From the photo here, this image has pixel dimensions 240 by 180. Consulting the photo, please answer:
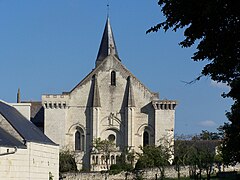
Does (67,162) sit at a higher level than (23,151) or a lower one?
higher

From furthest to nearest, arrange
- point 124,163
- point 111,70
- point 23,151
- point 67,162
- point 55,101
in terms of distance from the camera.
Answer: point 111,70
point 55,101
point 67,162
point 124,163
point 23,151

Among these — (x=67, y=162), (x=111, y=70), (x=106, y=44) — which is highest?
(x=106, y=44)

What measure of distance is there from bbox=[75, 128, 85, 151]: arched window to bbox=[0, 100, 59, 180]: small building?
113 feet

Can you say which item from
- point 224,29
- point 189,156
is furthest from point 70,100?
point 224,29

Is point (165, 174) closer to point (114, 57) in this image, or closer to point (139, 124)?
point (139, 124)

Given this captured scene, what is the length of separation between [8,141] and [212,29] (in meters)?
32.1

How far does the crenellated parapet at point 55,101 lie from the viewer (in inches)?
3848

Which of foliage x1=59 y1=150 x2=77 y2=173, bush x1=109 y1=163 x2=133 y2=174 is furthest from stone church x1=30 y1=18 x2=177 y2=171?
bush x1=109 y1=163 x2=133 y2=174

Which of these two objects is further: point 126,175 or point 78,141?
point 78,141

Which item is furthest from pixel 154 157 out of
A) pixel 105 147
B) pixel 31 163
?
pixel 31 163

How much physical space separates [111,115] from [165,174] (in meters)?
19.2

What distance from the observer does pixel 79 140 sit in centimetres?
9775

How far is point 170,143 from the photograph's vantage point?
93.8m

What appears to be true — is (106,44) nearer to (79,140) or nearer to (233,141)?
(79,140)
